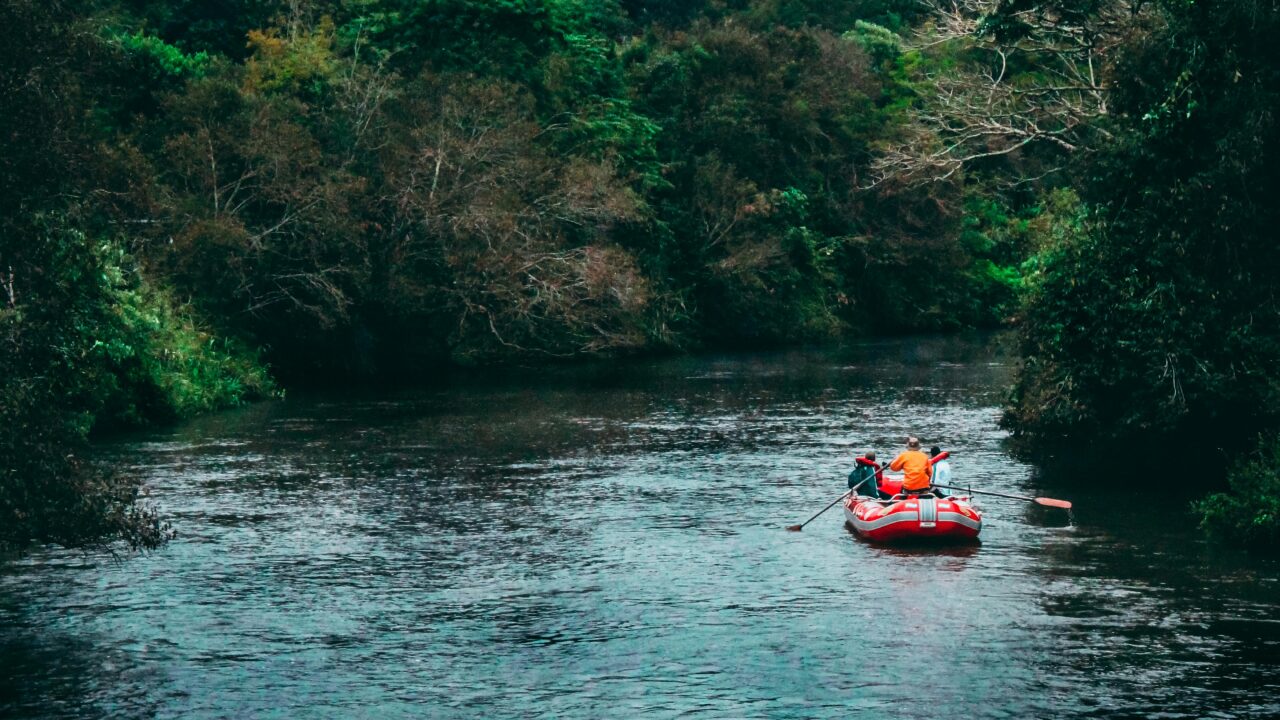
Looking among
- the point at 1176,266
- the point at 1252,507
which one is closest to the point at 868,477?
the point at 1176,266

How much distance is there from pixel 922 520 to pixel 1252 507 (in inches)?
192

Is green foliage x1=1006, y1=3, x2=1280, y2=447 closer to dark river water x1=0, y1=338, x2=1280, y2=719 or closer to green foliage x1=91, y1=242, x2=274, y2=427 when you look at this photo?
dark river water x1=0, y1=338, x2=1280, y2=719

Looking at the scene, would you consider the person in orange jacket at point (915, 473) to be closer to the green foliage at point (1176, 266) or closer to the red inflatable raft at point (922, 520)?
the red inflatable raft at point (922, 520)

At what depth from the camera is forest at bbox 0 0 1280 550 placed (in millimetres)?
20062

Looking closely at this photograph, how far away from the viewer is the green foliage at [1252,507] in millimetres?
23172

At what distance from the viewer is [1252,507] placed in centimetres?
2361

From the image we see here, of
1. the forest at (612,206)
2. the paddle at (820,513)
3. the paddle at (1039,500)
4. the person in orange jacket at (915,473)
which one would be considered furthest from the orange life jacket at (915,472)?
the forest at (612,206)

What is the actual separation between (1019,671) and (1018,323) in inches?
615

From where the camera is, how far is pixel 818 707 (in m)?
16.2

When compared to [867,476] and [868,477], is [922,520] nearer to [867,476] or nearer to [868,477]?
[868,477]

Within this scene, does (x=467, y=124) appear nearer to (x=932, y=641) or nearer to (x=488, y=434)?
(x=488, y=434)

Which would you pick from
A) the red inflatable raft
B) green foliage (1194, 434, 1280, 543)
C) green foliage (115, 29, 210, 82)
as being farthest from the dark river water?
green foliage (115, 29, 210, 82)

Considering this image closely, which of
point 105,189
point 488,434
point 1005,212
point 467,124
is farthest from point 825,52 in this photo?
point 105,189

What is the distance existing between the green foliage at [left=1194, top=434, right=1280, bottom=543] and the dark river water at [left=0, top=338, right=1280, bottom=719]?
479 millimetres
